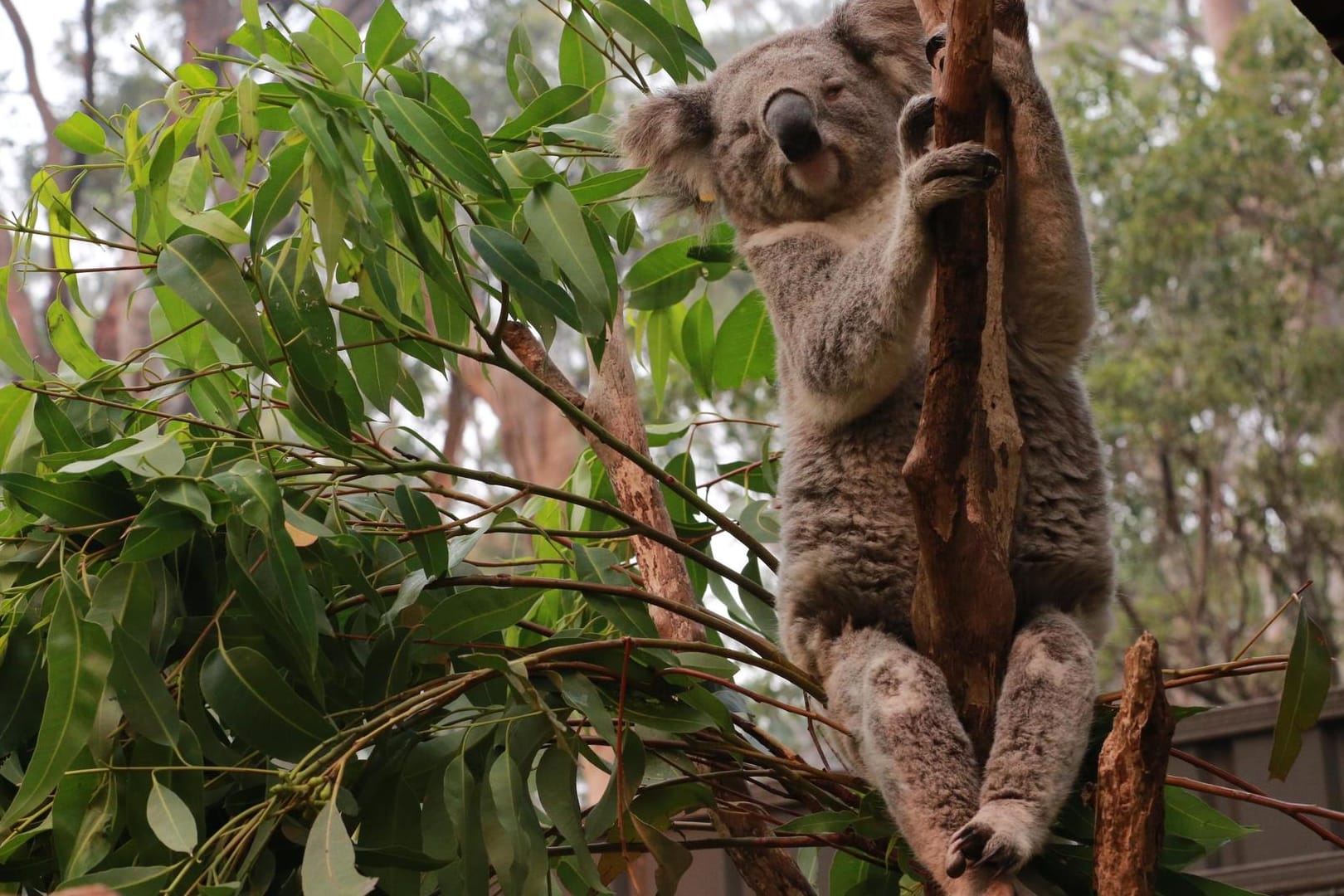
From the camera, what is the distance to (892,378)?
6.90 ft

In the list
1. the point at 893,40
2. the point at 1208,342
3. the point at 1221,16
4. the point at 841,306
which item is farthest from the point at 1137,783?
the point at 1221,16

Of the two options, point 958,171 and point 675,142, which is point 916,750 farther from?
point 675,142

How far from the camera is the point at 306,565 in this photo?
1933 millimetres

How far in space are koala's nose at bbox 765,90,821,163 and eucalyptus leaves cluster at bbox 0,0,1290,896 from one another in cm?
30

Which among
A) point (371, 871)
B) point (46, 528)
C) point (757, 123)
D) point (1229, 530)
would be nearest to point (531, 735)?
point (371, 871)

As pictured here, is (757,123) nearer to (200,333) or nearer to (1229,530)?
(200,333)

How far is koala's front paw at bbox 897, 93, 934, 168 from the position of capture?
1845mm

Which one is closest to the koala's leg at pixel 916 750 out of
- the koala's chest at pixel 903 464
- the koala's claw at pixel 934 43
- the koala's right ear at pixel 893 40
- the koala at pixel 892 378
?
the koala at pixel 892 378

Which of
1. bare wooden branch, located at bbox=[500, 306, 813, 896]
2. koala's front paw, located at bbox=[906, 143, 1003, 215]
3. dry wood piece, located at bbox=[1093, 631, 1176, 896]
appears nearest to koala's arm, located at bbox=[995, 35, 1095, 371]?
koala's front paw, located at bbox=[906, 143, 1003, 215]

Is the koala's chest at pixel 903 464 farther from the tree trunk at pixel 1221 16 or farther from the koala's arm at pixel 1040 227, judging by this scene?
the tree trunk at pixel 1221 16

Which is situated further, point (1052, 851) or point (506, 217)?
point (506, 217)

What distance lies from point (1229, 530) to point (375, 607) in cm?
771

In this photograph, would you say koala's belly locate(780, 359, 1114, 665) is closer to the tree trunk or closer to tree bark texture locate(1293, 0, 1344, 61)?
tree bark texture locate(1293, 0, 1344, 61)

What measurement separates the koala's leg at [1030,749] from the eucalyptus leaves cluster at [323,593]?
6.4 inches
